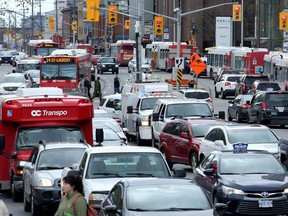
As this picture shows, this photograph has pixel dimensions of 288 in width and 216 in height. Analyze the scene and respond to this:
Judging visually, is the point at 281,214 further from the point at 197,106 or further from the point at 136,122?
the point at 136,122

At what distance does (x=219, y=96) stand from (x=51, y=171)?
49.8 m

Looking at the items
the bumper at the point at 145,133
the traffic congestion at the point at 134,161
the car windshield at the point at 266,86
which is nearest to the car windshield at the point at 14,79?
the car windshield at the point at 266,86

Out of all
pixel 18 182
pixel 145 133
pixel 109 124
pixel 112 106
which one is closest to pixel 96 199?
pixel 18 182

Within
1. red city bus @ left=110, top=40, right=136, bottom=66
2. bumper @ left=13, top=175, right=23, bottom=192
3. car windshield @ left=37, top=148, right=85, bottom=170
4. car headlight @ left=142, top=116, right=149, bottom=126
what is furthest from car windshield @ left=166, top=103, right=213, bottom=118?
red city bus @ left=110, top=40, right=136, bottom=66

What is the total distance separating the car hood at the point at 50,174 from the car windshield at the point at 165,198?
5.42 meters

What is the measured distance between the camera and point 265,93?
143 feet

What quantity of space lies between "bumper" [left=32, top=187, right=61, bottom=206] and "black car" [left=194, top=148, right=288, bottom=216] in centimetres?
275

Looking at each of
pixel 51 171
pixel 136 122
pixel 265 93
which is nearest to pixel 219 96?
pixel 265 93

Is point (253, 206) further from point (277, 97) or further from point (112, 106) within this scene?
point (277, 97)

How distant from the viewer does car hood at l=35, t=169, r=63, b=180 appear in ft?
61.2

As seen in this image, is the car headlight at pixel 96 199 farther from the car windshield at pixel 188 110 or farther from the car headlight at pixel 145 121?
the car headlight at pixel 145 121

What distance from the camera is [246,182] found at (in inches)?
686

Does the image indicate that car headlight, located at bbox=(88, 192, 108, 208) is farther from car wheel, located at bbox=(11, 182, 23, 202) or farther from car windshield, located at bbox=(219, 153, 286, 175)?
car wheel, located at bbox=(11, 182, 23, 202)

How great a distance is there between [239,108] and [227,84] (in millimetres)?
18840
